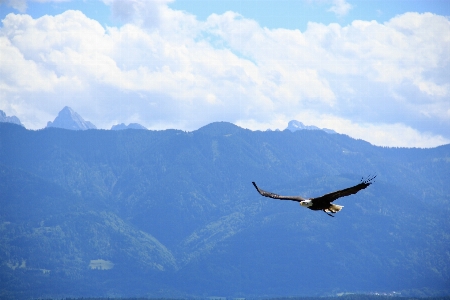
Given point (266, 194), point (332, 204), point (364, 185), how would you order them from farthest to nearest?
1. point (266, 194)
2. point (332, 204)
3. point (364, 185)

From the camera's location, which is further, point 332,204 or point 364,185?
point 332,204

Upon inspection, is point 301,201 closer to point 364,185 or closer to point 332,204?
point 332,204

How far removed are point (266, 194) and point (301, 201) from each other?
2.80m

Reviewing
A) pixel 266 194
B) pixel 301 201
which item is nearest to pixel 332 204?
pixel 301 201

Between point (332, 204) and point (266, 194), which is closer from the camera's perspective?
point (332, 204)

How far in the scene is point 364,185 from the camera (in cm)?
→ 3262

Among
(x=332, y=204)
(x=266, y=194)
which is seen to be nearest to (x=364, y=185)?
(x=332, y=204)

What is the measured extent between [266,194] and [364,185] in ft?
21.7

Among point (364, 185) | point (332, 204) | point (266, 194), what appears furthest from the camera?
point (266, 194)

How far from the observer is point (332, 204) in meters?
35.1

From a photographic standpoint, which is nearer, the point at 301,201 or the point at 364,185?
the point at 364,185

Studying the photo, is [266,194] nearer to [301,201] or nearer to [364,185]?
[301,201]

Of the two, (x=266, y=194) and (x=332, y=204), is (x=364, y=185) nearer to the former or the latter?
(x=332, y=204)

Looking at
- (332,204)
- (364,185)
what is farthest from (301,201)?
(364,185)
